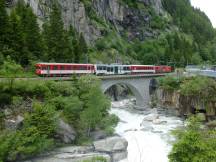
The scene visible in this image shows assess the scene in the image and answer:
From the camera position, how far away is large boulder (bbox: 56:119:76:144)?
29.2 meters

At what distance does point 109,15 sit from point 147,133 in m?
76.3

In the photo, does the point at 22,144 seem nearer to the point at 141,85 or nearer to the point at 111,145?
the point at 111,145

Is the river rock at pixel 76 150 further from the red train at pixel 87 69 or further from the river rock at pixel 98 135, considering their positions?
the red train at pixel 87 69

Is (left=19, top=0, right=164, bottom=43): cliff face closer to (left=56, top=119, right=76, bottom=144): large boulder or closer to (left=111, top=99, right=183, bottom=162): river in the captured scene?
(left=111, top=99, right=183, bottom=162): river

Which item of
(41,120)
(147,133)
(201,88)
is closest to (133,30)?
(201,88)

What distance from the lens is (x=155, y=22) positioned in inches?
4983

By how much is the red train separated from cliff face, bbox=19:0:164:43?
2257 centimetres

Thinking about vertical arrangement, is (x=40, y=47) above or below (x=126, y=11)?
below

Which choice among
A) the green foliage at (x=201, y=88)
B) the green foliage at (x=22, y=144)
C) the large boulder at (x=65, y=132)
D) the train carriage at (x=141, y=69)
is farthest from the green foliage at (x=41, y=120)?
the train carriage at (x=141, y=69)

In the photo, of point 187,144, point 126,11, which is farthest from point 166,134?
point 126,11

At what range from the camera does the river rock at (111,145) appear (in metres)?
29.7

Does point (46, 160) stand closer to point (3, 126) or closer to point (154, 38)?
point (3, 126)

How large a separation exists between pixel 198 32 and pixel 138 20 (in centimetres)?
4807

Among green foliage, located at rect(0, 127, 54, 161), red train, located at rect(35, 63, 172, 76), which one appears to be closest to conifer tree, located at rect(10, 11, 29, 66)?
red train, located at rect(35, 63, 172, 76)
